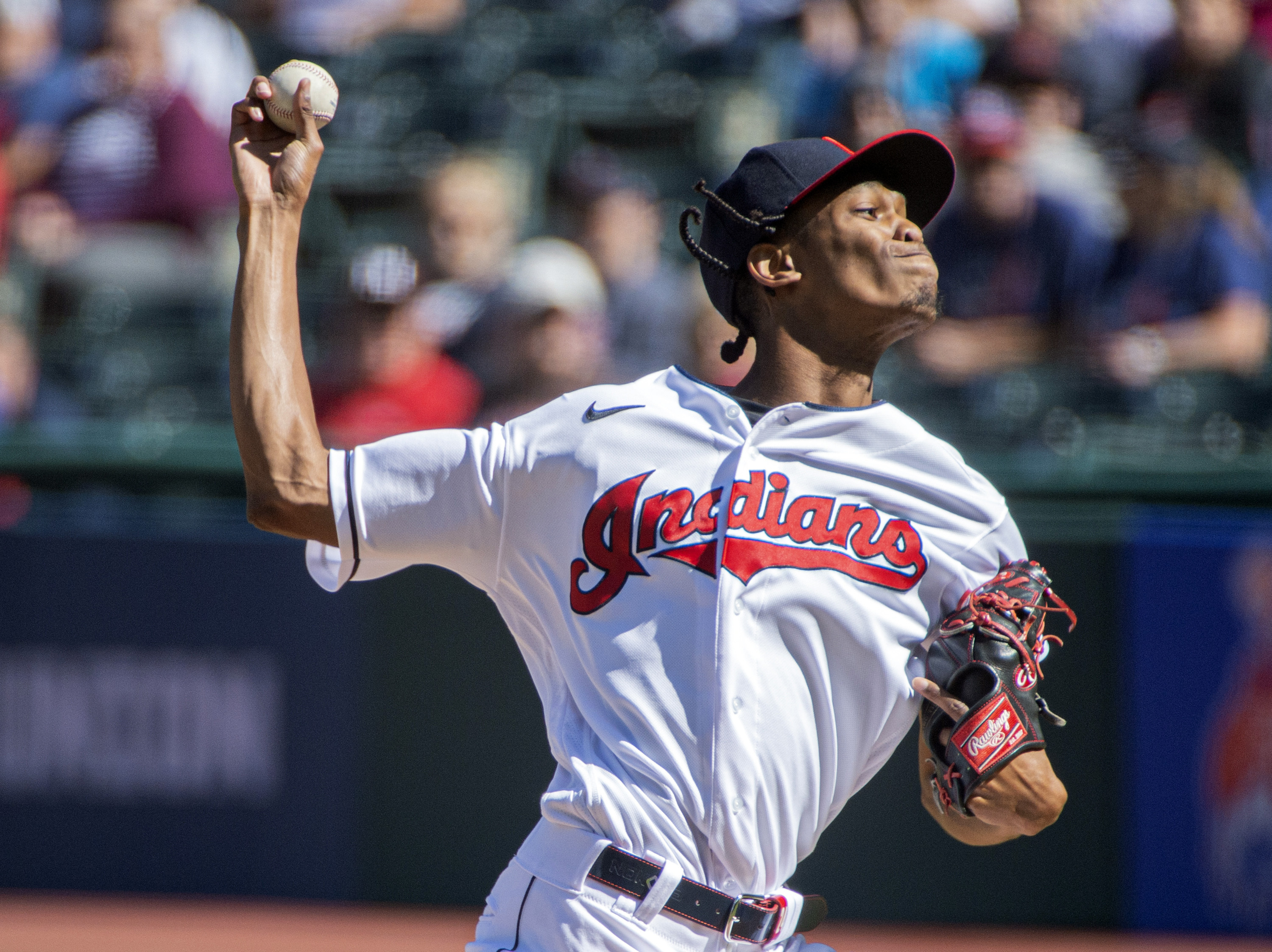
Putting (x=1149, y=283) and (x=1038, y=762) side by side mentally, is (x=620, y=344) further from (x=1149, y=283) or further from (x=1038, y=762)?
(x=1038, y=762)

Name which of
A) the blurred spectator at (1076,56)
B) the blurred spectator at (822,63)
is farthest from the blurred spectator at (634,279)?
the blurred spectator at (1076,56)

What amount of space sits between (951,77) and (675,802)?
19.1ft

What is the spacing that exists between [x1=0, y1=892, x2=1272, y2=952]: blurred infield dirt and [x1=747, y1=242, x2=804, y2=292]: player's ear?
3278 mm

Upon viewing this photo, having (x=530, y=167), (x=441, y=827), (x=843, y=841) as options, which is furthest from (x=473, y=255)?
(x=843, y=841)

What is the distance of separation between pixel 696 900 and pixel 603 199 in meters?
5.18

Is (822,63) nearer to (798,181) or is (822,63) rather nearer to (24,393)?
(24,393)

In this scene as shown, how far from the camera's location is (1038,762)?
219cm

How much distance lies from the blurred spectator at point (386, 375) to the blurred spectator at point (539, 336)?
15cm

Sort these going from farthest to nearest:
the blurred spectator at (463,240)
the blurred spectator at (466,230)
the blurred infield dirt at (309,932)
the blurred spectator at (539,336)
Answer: the blurred spectator at (466,230), the blurred spectator at (463,240), the blurred spectator at (539,336), the blurred infield dirt at (309,932)

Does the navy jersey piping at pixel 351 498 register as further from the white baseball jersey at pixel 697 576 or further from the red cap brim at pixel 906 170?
the red cap brim at pixel 906 170

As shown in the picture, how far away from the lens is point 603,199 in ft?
22.9

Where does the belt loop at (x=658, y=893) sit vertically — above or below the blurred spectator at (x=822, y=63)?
below

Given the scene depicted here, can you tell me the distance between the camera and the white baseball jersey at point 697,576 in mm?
2160

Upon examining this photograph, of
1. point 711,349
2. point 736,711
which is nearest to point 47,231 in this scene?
point 711,349
